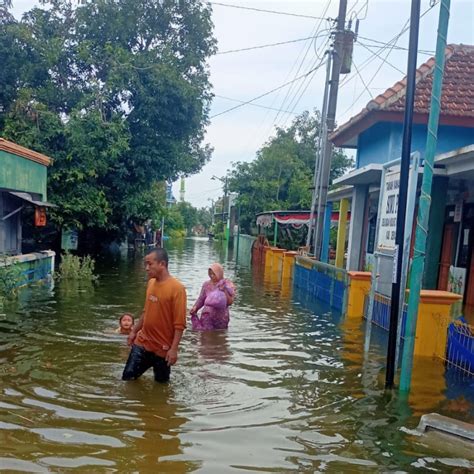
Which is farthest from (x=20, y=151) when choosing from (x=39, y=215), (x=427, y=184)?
(x=427, y=184)

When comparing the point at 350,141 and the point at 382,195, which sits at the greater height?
the point at 350,141

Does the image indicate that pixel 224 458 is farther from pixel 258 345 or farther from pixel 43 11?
pixel 43 11

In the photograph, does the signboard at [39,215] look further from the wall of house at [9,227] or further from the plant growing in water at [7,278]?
the plant growing in water at [7,278]

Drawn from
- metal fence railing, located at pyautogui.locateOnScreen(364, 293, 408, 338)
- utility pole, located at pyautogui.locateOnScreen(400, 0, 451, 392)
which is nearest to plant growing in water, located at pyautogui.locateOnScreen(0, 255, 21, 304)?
metal fence railing, located at pyautogui.locateOnScreen(364, 293, 408, 338)

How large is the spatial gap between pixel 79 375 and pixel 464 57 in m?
12.9

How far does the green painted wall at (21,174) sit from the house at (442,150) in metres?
8.12

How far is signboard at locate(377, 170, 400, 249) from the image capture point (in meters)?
6.75

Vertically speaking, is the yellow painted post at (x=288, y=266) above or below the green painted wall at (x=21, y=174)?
below

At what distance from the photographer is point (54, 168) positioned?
2031 centimetres

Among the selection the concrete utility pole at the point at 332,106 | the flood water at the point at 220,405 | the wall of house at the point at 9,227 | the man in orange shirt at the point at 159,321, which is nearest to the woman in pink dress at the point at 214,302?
the flood water at the point at 220,405

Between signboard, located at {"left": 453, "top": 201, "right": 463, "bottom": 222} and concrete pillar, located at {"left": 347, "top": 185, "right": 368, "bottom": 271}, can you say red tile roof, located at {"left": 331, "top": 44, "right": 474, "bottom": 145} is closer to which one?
concrete pillar, located at {"left": 347, "top": 185, "right": 368, "bottom": 271}

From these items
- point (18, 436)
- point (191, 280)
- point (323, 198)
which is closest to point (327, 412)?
point (18, 436)

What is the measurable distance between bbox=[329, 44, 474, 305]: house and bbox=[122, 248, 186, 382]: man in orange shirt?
664 centimetres

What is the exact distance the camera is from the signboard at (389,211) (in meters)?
6.75
